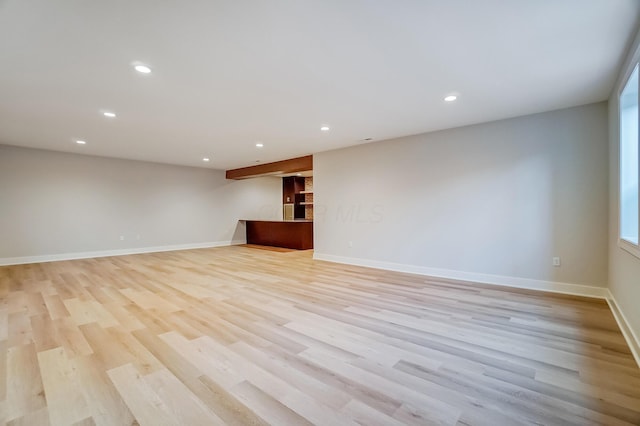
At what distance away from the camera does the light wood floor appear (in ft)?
5.27

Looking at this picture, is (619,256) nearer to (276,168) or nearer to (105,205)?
(276,168)

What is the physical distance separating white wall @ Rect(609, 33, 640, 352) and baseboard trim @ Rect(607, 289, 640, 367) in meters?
0.01

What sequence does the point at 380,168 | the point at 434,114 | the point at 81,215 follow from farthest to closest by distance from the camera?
1. the point at 81,215
2. the point at 380,168
3. the point at 434,114

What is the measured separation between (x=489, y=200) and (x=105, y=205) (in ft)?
27.6

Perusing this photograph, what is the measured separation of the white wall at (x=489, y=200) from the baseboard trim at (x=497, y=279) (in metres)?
0.03

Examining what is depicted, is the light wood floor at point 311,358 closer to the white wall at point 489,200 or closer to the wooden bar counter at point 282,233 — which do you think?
the white wall at point 489,200

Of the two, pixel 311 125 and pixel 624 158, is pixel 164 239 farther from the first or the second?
pixel 624 158

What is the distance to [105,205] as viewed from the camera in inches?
285

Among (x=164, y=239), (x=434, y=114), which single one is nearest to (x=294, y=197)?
(x=164, y=239)

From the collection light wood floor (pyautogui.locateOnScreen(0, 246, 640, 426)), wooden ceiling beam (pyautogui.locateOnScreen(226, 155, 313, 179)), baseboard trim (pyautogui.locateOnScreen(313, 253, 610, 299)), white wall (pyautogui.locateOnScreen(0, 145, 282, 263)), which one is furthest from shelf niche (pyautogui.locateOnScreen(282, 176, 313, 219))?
light wood floor (pyautogui.locateOnScreen(0, 246, 640, 426))

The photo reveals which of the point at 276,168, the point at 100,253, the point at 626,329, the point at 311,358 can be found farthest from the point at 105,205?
the point at 626,329

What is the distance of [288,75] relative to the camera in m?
2.83

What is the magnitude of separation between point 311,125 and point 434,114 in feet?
5.86

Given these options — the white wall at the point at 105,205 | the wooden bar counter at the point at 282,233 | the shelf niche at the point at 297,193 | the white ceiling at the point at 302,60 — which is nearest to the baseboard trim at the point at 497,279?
the white ceiling at the point at 302,60
